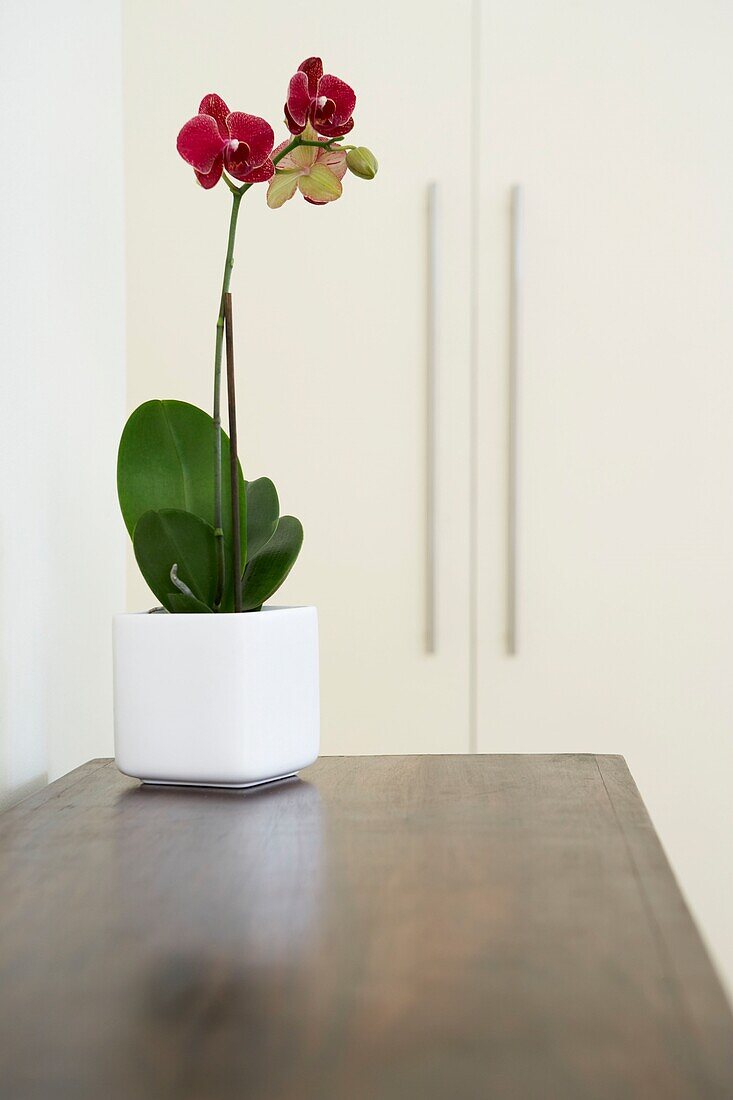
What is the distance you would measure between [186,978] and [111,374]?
0.85 metres

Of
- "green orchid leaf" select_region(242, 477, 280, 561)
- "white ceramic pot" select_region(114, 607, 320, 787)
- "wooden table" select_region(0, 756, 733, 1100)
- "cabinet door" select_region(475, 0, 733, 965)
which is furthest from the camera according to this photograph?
"cabinet door" select_region(475, 0, 733, 965)

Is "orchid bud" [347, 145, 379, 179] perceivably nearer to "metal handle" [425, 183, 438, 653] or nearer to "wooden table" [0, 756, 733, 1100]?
A: "wooden table" [0, 756, 733, 1100]

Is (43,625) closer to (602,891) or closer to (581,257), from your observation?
(602,891)

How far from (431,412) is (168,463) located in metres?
0.61

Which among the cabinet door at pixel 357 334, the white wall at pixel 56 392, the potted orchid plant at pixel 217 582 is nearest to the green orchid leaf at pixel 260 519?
the potted orchid plant at pixel 217 582

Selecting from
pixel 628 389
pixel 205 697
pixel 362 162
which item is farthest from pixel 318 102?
pixel 628 389

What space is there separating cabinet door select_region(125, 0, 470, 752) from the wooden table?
68 centimetres

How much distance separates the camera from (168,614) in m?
0.75

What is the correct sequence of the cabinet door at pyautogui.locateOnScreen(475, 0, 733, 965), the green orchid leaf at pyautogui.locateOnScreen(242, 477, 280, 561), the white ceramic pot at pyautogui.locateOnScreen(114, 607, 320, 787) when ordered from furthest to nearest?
the cabinet door at pyautogui.locateOnScreen(475, 0, 733, 965)
the green orchid leaf at pyautogui.locateOnScreen(242, 477, 280, 561)
the white ceramic pot at pyautogui.locateOnScreen(114, 607, 320, 787)

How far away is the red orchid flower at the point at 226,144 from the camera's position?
75 centimetres

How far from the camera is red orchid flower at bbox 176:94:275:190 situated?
0.75 metres

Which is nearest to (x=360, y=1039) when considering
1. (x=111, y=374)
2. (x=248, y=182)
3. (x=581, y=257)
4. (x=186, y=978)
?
(x=186, y=978)

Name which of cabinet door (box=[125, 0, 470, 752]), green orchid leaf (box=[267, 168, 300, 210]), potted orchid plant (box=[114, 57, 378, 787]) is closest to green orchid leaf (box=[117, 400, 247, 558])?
potted orchid plant (box=[114, 57, 378, 787])

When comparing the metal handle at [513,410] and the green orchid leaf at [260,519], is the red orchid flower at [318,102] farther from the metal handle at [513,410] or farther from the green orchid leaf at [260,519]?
the metal handle at [513,410]
